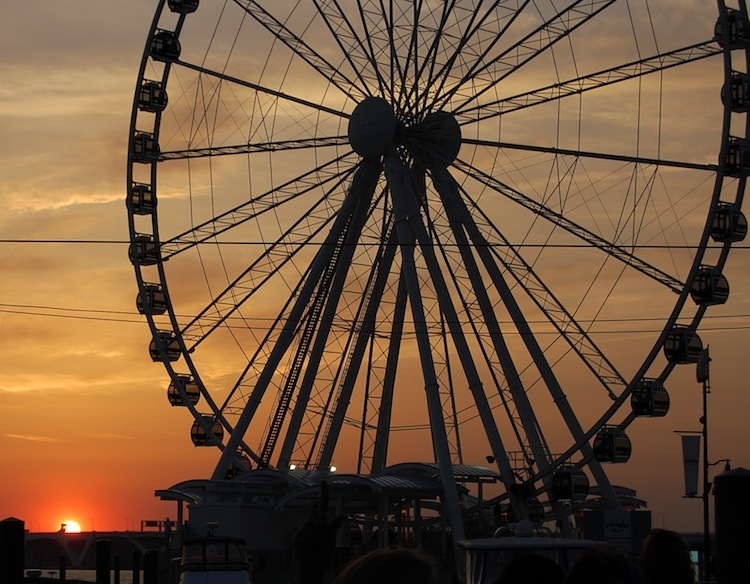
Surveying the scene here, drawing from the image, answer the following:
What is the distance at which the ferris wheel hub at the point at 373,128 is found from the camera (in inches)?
1608

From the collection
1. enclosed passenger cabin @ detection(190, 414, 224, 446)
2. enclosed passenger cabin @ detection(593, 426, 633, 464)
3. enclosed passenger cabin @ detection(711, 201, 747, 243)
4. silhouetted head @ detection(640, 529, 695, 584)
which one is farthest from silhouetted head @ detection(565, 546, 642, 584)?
enclosed passenger cabin @ detection(190, 414, 224, 446)

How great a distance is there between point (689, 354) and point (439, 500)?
13536mm

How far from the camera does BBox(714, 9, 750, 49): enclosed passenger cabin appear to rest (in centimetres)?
3691

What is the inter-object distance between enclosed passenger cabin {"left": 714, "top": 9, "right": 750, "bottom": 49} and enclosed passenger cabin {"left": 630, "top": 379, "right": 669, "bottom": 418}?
9.10 metres

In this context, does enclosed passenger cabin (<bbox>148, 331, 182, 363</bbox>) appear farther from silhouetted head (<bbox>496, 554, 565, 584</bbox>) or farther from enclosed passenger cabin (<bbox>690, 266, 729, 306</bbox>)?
silhouetted head (<bbox>496, 554, 565, 584</bbox>)

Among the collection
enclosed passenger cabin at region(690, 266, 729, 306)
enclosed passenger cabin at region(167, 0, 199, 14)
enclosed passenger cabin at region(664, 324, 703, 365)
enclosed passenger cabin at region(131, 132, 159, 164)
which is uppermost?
enclosed passenger cabin at region(167, 0, 199, 14)

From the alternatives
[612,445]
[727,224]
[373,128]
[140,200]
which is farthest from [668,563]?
[140,200]

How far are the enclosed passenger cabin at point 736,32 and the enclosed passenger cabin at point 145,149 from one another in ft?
61.0

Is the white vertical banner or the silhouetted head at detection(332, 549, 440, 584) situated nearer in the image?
the silhouetted head at detection(332, 549, 440, 584)

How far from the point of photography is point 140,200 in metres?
46.3

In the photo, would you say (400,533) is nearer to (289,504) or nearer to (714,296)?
(289,504)

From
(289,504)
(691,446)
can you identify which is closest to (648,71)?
(691,446)

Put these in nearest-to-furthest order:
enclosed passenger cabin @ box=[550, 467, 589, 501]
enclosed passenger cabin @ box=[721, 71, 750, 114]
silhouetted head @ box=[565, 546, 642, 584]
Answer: silhouetted head @ box=[565, 546, 642, 584] → enclosed passenger cabin @ box=[721, 71, 750, 114] → enclosed passenger cabin @ box=[550, 467, 589, 501]

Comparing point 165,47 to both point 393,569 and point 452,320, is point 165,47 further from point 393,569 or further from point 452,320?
point 393,569
